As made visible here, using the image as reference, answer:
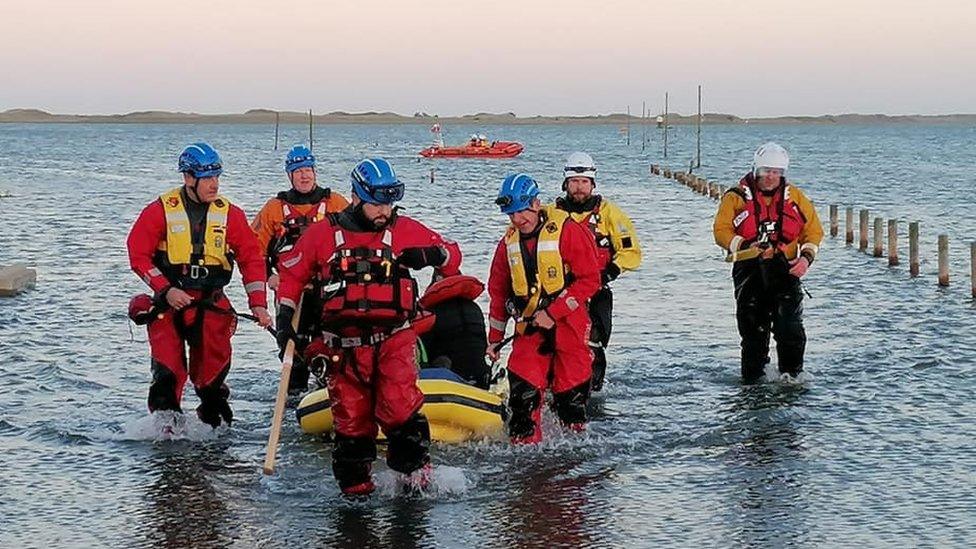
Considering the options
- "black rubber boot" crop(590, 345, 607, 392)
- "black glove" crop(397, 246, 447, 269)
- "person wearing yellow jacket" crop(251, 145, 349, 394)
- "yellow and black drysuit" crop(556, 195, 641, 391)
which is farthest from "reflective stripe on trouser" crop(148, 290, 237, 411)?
"black rubber boot" crop(590, 345, 607, 392)

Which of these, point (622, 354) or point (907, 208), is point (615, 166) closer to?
point (907, 208)

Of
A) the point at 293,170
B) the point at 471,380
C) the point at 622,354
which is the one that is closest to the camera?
the point at 471,380

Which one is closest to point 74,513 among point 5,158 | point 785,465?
point 785,465

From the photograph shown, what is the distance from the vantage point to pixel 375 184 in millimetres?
8422

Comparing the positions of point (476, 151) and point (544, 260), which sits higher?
point (476, 151)

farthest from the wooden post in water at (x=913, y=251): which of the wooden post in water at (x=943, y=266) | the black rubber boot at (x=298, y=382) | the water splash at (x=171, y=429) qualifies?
the water splash at (x=171, y=429)

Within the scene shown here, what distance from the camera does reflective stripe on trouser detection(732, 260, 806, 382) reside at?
12641 millimetres

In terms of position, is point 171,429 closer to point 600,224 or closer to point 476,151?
point 600,224

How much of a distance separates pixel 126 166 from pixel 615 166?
91.3ft

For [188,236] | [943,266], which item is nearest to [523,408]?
[188,236]

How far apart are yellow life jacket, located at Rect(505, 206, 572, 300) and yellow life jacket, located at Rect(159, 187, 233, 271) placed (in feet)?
6.87

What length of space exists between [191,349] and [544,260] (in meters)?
2.76

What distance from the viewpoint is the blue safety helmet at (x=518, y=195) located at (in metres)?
9.83

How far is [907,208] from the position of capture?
143 ft
